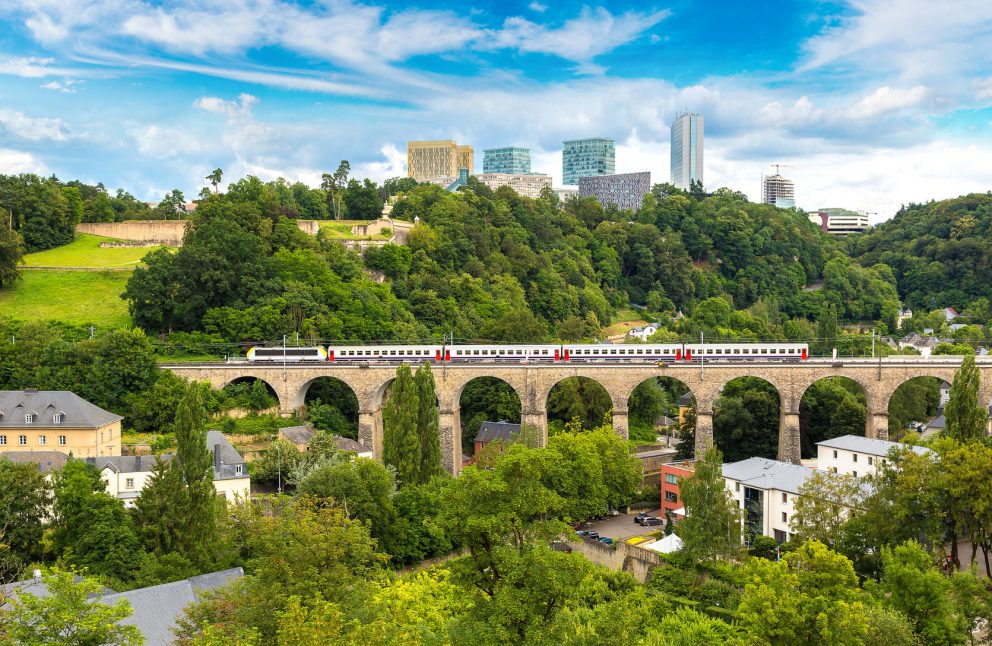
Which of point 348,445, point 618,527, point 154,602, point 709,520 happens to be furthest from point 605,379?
point 154,602

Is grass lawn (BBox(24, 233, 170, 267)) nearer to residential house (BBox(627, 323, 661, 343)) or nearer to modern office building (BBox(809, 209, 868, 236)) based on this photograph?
residential house (BBox(627, 323, 661, 343))

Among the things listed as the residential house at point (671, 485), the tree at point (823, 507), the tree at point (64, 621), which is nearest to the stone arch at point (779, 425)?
the residential house at point (671, 485)

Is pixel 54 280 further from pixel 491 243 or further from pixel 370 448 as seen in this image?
pixel 491 243

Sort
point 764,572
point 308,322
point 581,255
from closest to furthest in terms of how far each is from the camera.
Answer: point 764,572 → point 308,322 → point 581,255

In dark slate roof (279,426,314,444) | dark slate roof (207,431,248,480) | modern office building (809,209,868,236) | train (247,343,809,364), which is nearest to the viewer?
dark slate roof (207,431,248,480)

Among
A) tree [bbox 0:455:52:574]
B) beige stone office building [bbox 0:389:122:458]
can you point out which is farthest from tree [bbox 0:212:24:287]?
tree [bbox 0:455:52:574]

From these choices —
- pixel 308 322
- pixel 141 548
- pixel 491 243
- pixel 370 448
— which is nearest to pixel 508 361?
pixel 370 448

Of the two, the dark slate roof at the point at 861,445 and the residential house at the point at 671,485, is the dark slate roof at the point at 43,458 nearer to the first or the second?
the residential house at the point at 671,485
